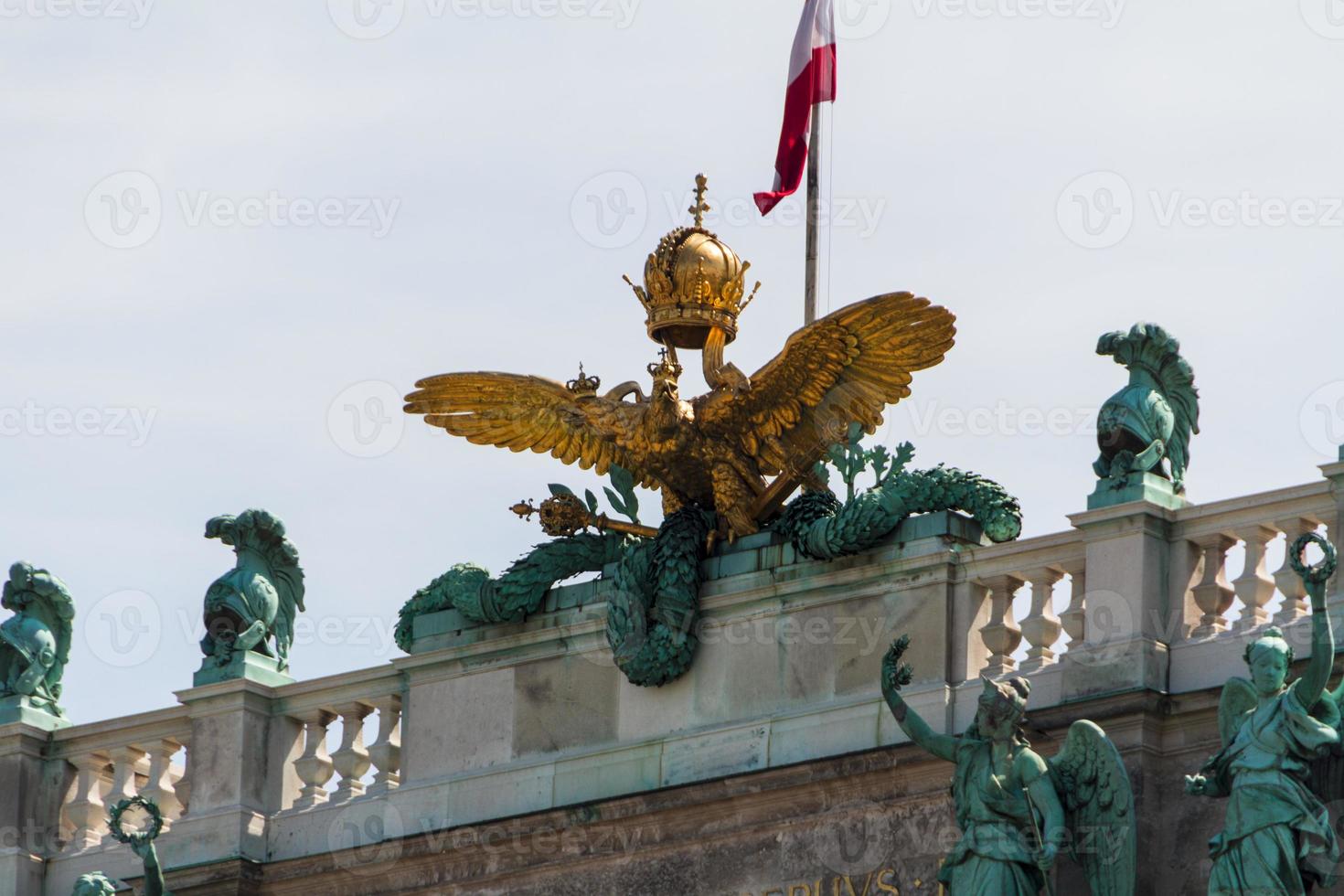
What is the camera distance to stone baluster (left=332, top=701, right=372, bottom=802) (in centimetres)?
3091

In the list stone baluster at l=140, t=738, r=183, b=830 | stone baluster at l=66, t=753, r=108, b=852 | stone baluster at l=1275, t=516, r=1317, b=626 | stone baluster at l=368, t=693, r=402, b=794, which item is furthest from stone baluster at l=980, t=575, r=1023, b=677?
stone baluster at l=66, t=753, r=108, b=852

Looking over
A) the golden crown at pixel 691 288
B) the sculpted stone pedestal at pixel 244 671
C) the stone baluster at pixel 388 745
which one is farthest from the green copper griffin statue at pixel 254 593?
the golden crown at pixel 691 288

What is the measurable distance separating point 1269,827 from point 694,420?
550cm

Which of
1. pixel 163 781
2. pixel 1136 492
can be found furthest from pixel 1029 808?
pixel 163 781

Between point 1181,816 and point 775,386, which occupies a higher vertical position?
point 775,386

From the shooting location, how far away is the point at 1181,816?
1075 inches

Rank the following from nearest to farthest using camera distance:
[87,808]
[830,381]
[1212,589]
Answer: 1. [1212,589]
2. [830,381]
3. [87,808]

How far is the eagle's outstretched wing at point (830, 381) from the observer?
29.4 metres

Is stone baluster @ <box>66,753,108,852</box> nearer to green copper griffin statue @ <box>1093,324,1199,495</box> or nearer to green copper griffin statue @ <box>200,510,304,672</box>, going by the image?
green copper griffin statue @ <box>200,510,304,672</box>

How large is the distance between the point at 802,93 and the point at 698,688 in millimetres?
4917

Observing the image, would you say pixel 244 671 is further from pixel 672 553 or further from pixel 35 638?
pixel 672 553

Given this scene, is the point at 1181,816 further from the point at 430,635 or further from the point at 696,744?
the point at 430,635

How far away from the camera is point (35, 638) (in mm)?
32406

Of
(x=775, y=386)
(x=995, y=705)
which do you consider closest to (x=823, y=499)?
(x=775, y=386)
